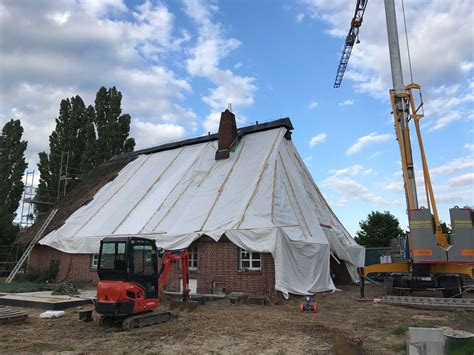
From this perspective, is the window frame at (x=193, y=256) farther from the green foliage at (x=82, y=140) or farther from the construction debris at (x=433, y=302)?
the green foliage at (x=82, y=140)

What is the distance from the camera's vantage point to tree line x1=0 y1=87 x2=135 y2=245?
103ft

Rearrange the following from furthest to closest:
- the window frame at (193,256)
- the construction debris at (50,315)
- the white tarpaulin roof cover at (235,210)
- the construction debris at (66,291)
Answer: the window frame at (193,256), the construction debris at (66,291), the white tarpaulin roof cover at (235,210), the construction debris at (50,315)

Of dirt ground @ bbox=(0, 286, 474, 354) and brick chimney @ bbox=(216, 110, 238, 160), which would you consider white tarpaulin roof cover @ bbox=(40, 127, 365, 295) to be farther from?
dirt ground @ bbox=(0, 286, 474, 354)

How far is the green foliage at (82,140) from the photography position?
109ft

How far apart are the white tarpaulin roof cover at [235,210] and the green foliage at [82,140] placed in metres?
Result: 9.83

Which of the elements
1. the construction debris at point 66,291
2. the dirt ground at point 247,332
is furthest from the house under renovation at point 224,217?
the construction debris at point 66,291

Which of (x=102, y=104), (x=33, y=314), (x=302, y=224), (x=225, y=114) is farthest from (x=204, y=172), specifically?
(x=102, y=104)

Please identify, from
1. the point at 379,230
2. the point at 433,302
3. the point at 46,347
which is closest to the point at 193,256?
the point at 433,302

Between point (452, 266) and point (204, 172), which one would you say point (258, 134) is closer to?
point (204, 172)

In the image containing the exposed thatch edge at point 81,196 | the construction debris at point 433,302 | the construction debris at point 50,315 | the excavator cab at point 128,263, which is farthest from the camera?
the exposed thatch edge at point 81,196

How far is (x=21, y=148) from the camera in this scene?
31906 millimetres

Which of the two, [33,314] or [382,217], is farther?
[382,217]

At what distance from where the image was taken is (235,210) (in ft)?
55.1

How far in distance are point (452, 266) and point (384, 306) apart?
2.64 meters
